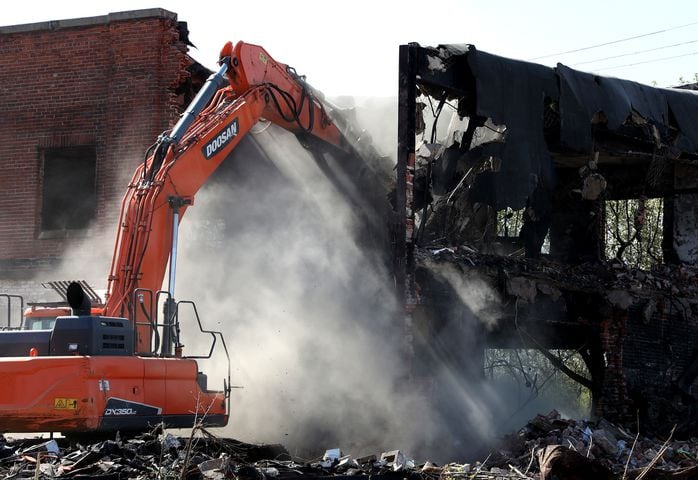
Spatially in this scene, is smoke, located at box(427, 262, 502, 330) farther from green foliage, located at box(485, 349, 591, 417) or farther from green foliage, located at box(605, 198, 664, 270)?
green foliage, located at box(485, 349, 591, 417)

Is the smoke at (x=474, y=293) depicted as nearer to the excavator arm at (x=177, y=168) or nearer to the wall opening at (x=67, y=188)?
the excavator arm at (x=177, y=168)

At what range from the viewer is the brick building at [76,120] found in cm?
1906

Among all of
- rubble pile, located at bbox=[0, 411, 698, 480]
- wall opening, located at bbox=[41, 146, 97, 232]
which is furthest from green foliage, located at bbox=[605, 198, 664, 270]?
wall opening, located at bbox=[41, 146, 97, 232]

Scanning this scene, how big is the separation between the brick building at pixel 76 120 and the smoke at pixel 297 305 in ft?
6.76

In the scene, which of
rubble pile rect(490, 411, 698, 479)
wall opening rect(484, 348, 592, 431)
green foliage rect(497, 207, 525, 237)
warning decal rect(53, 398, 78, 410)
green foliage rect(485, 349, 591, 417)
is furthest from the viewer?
green foliage rect(485, 349, 591, 417)

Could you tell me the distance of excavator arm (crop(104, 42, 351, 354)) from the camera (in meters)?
11.4

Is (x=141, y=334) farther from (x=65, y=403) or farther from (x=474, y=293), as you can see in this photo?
(x=474, y=293)

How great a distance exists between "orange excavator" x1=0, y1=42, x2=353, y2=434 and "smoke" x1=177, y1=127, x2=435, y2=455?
2.60 m

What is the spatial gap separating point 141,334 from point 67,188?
945cm

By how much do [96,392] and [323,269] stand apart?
6.77 m

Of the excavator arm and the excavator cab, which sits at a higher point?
the excavator arm

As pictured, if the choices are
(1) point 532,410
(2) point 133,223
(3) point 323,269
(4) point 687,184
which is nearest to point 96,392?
(2) point 133,223

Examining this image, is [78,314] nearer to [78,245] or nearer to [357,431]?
[357,431]

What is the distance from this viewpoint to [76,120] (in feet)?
64.5
